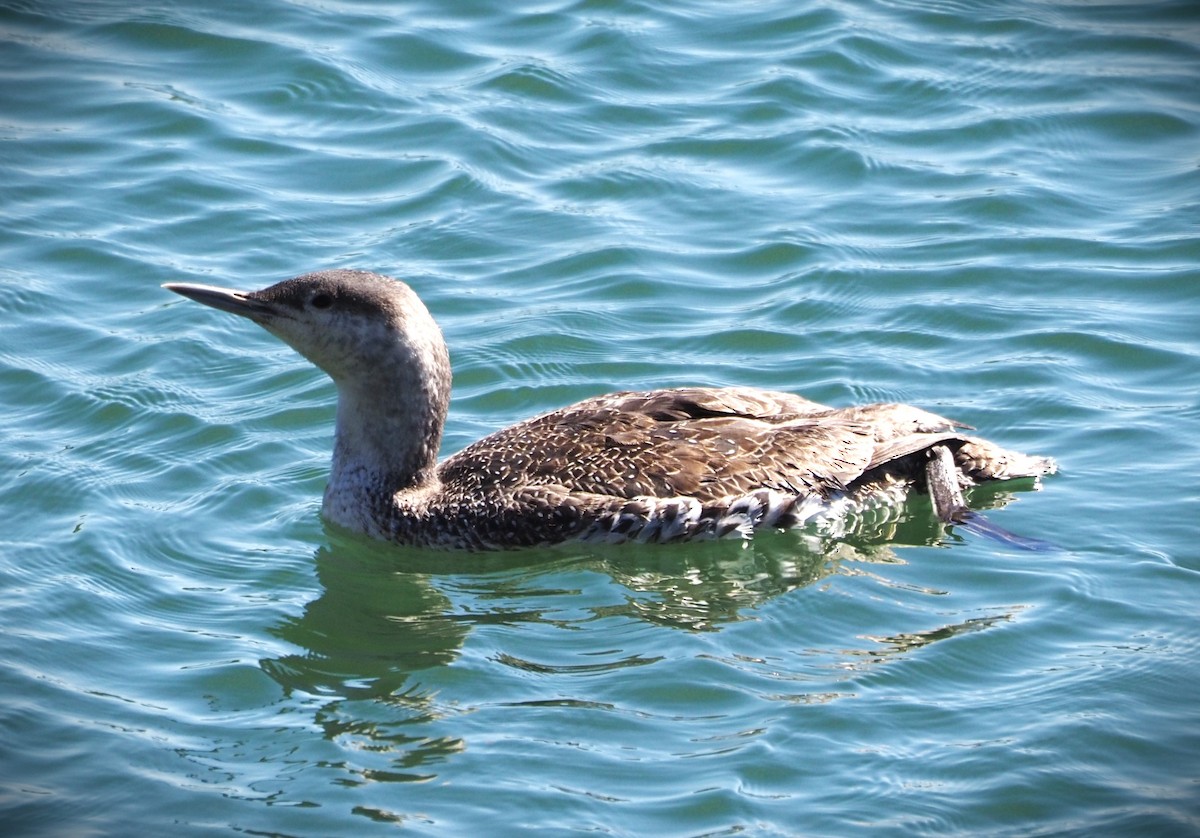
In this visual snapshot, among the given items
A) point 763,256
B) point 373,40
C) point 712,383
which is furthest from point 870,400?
point 373,40

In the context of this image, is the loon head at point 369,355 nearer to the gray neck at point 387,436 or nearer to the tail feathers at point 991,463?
the gray neck at point 387,436

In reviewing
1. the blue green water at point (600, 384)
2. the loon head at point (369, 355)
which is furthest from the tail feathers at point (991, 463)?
the loon head at point (369, 355)

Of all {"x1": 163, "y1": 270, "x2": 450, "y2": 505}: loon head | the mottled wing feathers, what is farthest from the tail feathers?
{"x1": 163, "y1": 270, "x2": 450, "y2": 505}: loon head

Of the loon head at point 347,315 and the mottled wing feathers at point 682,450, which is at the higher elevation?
the loon head at point 347,315

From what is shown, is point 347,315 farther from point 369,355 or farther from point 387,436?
point 387,436

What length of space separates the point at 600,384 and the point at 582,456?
167 centimetres

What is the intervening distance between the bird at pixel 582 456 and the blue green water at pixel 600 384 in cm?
21

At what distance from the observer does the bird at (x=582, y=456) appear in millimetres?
9742

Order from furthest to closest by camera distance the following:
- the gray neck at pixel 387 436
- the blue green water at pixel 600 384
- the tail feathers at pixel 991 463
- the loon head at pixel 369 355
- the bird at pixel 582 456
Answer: the tail feathers at pixel 991 463, the gray neck at pixel 387 436, the loon head at pixel 369 355, the bird at pixel 582 456, the blue green water at pixel 600 384

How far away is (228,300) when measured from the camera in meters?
9.84

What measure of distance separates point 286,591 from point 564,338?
3147 millimetres

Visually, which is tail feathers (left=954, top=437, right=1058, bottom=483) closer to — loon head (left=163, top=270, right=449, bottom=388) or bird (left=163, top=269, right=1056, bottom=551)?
bird (left=163, top=269, right=1056, bottom=551)

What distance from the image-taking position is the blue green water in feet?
25.8

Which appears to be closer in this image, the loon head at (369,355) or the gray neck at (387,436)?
the loon head at (369,355)
